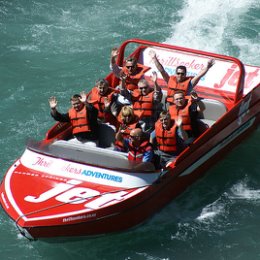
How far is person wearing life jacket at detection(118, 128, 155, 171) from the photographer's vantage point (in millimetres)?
10320

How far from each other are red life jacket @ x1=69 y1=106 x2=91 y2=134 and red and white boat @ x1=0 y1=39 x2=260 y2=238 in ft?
1.00

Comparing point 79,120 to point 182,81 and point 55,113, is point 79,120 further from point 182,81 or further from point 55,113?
point 182,81

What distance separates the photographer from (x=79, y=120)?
435 inches

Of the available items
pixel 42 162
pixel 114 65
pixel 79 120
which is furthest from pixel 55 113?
pixel 114 65

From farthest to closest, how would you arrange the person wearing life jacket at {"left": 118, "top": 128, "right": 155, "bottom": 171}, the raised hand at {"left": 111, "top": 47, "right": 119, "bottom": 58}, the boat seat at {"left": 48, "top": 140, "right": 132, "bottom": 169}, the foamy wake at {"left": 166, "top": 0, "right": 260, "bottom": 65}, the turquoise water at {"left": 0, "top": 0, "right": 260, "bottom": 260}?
the foamy wake at {"left": 166, "top": 0, "right": 260, "bottom": 65}, the raised hand at {"left": 111, "top": 47, "right": 119, "bottom": 58}, the turquoise water at {"left": 0, "top": 0, "right": 260, "bottom": 260}, the boat seat at {"left": 48, "top": 140, "right": 132, "bottom": 169}, the person wearing life jacket at {"left": 118, "top": 128, "right": 155, "bottom": 171}

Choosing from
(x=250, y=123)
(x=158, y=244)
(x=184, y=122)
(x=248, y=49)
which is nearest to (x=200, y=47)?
(x=248, y=49)

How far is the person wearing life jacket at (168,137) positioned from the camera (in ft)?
34.9

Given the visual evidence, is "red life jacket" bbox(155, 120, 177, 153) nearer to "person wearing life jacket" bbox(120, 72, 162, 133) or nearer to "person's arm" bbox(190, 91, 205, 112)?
"person wearing life jacket" bbox(120, 72, 162, 133)

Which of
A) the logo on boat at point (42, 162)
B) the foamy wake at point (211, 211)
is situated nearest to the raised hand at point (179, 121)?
the foamy wake at point (211, 211)

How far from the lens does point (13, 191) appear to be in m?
10.3

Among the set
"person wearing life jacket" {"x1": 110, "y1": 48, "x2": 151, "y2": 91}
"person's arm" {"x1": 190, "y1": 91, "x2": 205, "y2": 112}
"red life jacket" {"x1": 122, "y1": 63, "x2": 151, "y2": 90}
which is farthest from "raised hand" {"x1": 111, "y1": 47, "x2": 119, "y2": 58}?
"person's arm" {"x1": 190, "y1": 91, "x2": 205, "y2": 112}

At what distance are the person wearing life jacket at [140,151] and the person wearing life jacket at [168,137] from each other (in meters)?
0.32

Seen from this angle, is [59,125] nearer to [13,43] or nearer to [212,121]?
[212,121]

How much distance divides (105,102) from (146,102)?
61 cm
